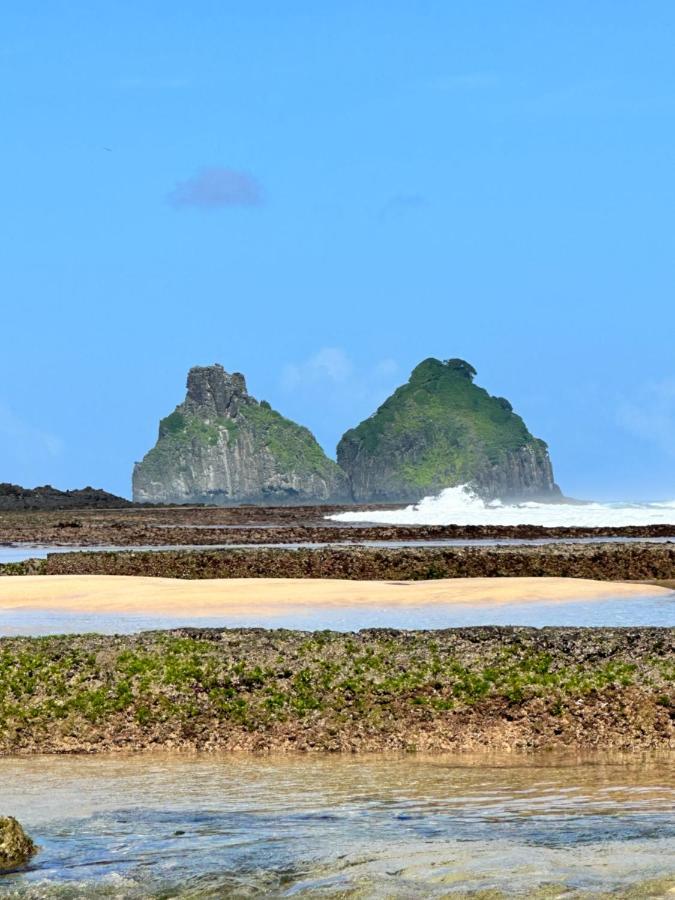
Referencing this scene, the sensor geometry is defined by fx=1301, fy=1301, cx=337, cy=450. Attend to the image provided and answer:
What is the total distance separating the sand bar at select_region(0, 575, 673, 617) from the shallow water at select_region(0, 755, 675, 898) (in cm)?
1724

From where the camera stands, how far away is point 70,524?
8844 cm

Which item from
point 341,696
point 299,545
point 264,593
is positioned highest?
point 299,545

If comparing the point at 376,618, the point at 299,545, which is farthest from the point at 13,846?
the point at 299,545

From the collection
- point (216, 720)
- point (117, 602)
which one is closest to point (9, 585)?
point (117, 602)

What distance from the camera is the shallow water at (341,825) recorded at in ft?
33.0

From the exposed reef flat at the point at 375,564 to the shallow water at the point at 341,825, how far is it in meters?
32.5

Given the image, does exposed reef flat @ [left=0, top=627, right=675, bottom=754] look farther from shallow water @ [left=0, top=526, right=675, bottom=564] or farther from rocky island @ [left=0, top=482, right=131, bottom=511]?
rocky island @ [left=0, top=482, right=131, bottom=511]

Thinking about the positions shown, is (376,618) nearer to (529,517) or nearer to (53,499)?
(529,517)

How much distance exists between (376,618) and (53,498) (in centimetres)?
13407

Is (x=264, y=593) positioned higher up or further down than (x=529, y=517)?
further down

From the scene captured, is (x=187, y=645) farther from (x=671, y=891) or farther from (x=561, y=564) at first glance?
(x=561, y=564)

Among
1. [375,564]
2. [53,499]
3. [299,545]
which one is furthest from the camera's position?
[53,499]

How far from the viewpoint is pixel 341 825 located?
12.2 metres

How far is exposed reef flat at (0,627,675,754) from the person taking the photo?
17422 millimetres
